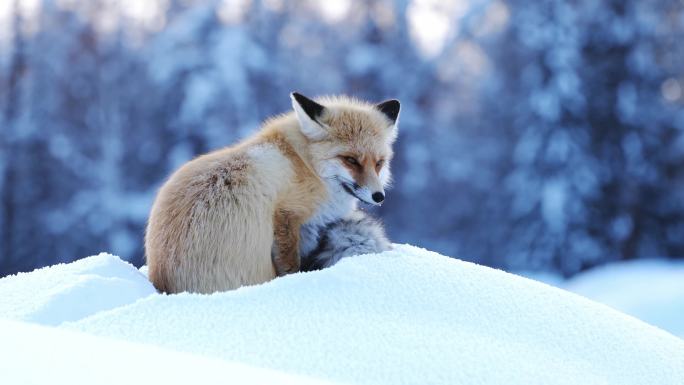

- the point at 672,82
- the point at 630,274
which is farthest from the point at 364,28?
the point at 630,274

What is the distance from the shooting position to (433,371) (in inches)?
78.2

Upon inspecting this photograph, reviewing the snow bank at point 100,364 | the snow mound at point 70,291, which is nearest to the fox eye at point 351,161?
the snow mound at point 70,291

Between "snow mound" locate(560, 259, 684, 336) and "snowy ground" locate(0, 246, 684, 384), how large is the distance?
4.97 meters

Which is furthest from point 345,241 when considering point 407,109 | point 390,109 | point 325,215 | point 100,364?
point 407,109

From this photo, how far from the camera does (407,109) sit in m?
17.6

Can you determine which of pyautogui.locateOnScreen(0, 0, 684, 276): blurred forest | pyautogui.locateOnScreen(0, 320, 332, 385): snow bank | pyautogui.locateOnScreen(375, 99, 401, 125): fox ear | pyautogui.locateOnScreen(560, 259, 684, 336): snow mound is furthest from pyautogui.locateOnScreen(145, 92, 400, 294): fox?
pyautogui.locateOnScreen(0, 0, 684, 276): blurred forest

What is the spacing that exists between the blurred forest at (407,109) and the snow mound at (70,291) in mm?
12679

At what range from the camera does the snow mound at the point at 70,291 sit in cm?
232

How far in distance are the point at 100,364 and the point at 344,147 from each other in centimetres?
222

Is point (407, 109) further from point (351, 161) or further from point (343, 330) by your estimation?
point (343, 330)

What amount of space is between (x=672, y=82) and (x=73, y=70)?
14.9m

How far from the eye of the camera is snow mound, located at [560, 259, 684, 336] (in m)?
7.74

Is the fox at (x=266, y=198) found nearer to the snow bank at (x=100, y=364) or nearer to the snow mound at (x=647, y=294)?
the snow bank at (x=100, y=364)

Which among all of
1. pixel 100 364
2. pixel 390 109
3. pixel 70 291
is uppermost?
pixel 390 109
